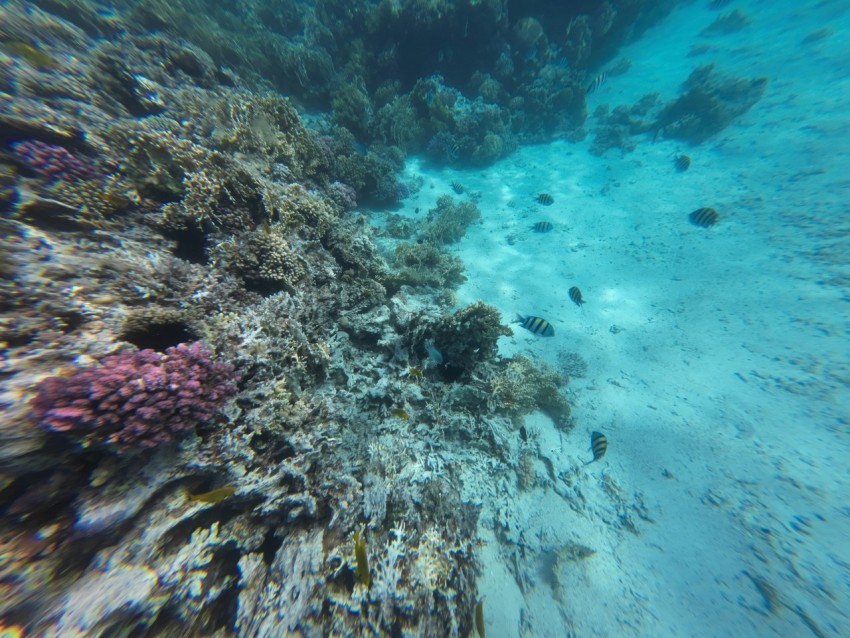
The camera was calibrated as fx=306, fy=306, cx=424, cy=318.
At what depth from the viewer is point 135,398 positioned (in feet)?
6.35

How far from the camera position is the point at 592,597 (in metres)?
3.90

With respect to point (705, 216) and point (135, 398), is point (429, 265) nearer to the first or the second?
point (135, 398)

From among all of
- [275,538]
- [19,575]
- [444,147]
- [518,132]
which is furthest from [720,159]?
[19,575]

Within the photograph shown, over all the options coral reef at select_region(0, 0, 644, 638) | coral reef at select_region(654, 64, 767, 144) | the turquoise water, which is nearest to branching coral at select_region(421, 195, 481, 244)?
the turquoise water

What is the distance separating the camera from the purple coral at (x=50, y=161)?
2.78 m

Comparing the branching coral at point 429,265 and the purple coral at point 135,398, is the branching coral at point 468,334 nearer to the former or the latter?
the branching coral at point 429,265

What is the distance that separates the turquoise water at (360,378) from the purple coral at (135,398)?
0.02 metres

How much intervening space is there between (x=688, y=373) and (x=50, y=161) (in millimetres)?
9863

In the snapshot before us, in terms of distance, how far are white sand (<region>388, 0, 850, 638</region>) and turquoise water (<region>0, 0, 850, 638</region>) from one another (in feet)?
0.15

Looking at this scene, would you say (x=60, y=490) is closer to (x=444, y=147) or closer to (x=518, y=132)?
(x=444, y=147)

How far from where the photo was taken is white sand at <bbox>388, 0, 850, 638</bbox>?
3.87 m

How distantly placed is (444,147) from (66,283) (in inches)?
461

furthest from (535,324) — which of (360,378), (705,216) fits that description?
(705,216)

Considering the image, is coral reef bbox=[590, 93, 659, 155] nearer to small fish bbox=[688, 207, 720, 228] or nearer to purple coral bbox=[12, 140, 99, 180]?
small fish bbox=[688, 207, 720, 228]
